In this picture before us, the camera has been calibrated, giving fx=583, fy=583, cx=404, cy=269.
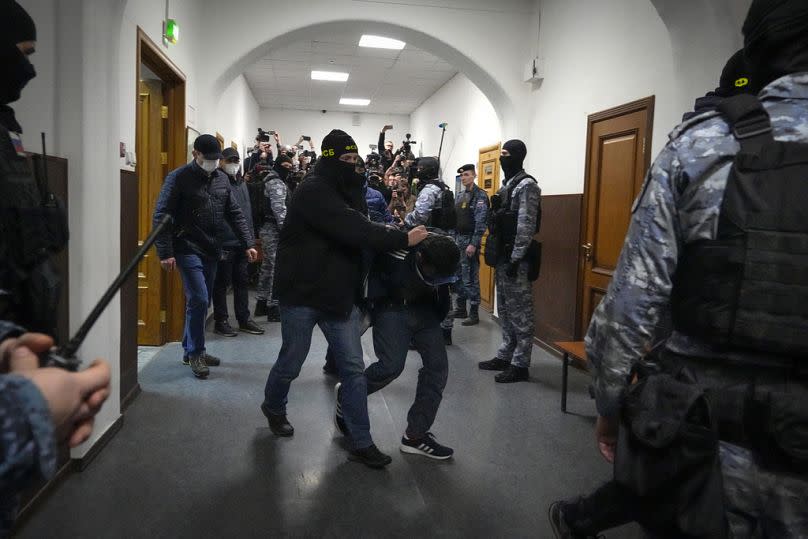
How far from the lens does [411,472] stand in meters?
2.70

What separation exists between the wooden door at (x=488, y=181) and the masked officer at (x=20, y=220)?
5491 mm

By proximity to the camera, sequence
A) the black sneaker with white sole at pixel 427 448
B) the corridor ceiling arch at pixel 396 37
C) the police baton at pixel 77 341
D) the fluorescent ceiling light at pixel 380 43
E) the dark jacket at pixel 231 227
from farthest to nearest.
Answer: the fluorescent ceiling light at pixel 380 43 → the corridor ceiling arch at pixel 396 37 → the dark jacket at pixel 231 227 → the black sneaker with white sole at pixel 427 448 → the police baton at pixel 77 341

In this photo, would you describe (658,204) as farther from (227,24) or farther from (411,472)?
(227,24)

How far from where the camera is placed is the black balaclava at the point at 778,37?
108 cm

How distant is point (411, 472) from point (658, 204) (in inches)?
75.7

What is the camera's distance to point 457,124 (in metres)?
8.98

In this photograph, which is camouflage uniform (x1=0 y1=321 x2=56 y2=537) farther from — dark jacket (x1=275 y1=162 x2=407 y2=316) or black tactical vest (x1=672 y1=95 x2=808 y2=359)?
dark jacket (x1=275 y1=162 x2=407 y2=316)

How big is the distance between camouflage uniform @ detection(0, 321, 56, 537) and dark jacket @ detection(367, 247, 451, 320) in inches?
78.7

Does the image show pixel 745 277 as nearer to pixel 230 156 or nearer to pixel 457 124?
pixel 230 156

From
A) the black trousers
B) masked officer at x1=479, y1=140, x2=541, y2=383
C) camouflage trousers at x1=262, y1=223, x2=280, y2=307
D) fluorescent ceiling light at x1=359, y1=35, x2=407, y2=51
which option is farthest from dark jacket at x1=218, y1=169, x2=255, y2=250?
fluorescent ceiling light at x1=359, y1=35, x2=407, y2=51

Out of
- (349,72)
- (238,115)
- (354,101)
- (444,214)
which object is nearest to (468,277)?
(444,214)

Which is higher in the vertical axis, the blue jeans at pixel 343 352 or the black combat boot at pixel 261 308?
the blue jeans at pixel 343 352

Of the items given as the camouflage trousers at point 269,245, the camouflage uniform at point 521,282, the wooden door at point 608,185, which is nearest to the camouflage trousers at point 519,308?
the camouflage uniform at point 521,282

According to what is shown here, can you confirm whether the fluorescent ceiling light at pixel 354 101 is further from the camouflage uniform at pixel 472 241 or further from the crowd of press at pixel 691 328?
the crowd of press at pixel 691 328
